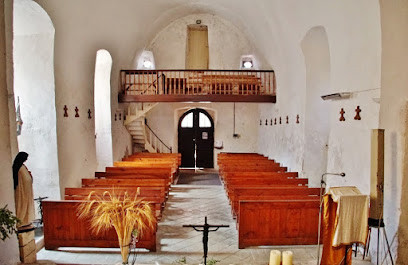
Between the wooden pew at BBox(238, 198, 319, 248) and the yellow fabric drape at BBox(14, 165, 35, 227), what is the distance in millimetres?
3370

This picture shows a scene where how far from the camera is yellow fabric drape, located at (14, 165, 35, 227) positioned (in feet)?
15.0

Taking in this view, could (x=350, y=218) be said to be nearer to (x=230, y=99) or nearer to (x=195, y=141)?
(x=230, y=99)

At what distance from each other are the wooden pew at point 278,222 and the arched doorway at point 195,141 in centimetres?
1021

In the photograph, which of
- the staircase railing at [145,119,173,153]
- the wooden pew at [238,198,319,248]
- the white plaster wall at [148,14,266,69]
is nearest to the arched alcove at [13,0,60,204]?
the wooden pew at [238,198,319,248]

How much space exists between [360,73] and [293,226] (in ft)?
9.52

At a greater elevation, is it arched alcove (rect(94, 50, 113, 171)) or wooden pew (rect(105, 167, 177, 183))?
arched alcove (rect(94, 50, 113, 171))

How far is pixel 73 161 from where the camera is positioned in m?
7.78

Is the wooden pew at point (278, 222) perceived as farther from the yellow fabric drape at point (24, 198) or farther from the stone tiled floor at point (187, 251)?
the yellow fabric drape at point (24, 198)

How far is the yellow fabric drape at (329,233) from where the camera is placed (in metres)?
3.92

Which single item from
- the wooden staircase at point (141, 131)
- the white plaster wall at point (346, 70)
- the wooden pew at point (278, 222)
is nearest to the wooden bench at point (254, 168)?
the white plaster wall at point (346, 70)

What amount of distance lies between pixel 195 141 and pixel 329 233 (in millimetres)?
11956

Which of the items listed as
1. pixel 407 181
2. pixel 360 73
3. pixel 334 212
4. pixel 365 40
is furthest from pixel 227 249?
pixel 365 40

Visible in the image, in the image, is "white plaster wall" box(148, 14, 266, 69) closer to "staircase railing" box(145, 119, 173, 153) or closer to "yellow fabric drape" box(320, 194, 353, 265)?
"staircase railing" box(145, 119, 173, 153)

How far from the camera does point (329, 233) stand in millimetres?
4016
